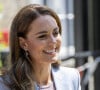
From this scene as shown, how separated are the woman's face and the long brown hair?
37 millimetres

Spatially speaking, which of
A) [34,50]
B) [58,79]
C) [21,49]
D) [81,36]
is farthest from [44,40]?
[81,36]

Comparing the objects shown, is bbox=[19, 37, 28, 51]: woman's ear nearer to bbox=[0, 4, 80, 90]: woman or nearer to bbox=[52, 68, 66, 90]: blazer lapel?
bbox=[0, 4, 80, 90]: woman

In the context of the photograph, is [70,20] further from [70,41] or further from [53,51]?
[53,51]

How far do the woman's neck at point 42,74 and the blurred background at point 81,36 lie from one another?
2.53 metres

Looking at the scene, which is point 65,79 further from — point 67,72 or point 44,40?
point 44,40

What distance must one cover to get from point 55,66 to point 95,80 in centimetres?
314

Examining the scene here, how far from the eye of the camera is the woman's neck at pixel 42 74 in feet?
6.91

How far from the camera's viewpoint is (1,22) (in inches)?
182

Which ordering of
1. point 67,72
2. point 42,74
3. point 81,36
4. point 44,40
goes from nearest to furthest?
point 44,40, point 42,74, point 67,72, point 81,36

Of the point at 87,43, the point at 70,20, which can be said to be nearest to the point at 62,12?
the point at 70,20

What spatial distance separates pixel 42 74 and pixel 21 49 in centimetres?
18

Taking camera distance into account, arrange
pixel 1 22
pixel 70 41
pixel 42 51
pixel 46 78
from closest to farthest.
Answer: pixel 42 51 < pixel 46 78 < pixel 1 22 < pixel 70 41

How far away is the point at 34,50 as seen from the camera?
2051 millimetres

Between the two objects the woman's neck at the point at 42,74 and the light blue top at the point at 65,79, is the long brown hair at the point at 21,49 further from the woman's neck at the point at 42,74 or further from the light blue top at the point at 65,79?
the light blue top at the point at 65,79
